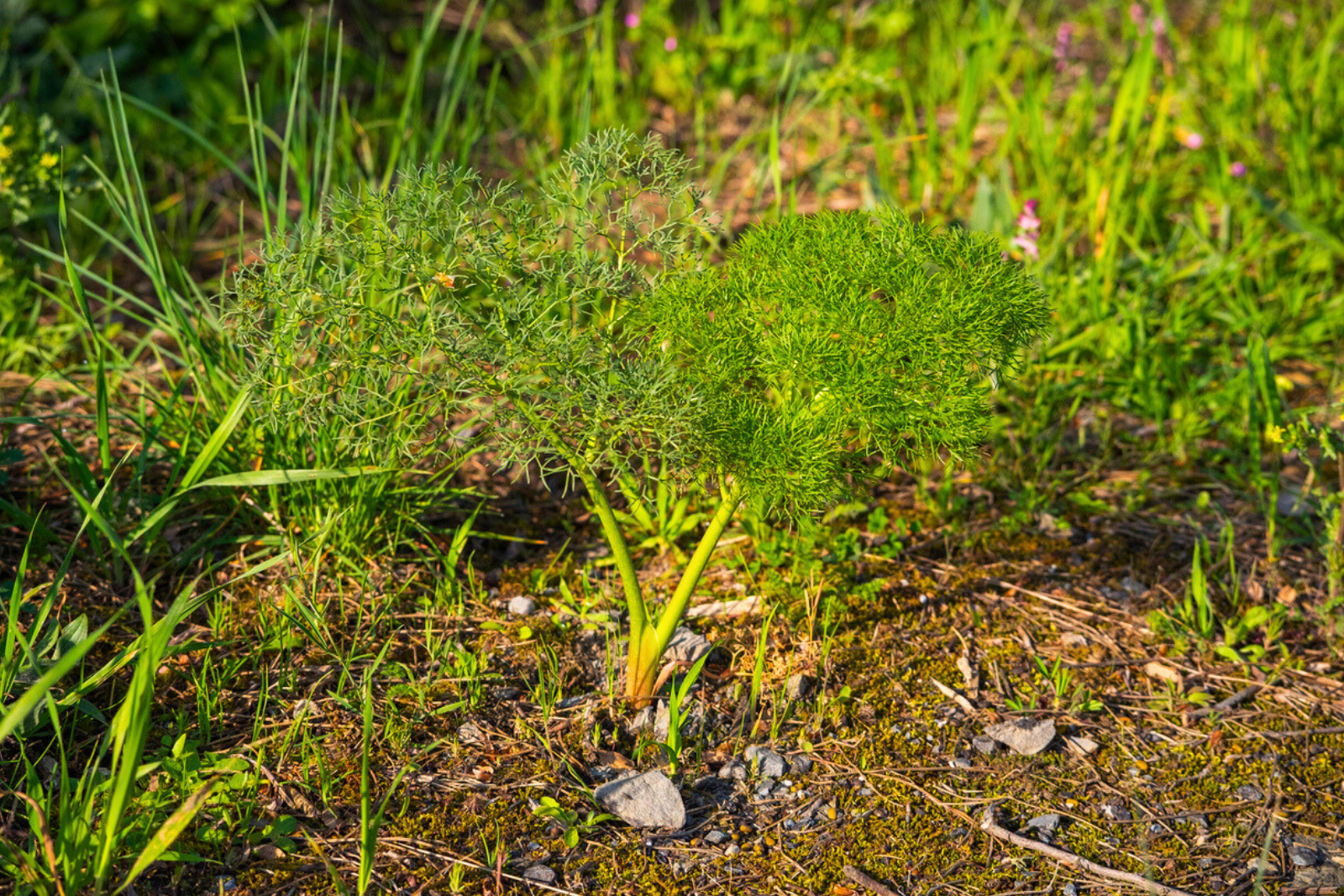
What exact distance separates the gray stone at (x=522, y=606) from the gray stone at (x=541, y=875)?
0.61 m

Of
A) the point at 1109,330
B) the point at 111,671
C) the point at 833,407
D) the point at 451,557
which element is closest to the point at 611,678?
the point at 451,557

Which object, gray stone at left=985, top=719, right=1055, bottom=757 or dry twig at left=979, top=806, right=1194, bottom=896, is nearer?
dry twig at left=979, top=806, right=1194, bottom=896

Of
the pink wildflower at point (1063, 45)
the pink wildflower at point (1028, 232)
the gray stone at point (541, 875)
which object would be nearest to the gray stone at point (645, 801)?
the gray stone at point (541, 875)

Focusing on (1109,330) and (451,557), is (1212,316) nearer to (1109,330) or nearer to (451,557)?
(1109,330)

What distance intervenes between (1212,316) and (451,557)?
222 cm

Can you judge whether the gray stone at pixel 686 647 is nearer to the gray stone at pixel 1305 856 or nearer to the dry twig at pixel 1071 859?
the dry twig at pixel 1071 859

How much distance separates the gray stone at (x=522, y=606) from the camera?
217 centimetres

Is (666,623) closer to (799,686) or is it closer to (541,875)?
(799,686)

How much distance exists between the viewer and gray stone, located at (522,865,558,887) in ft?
5.37

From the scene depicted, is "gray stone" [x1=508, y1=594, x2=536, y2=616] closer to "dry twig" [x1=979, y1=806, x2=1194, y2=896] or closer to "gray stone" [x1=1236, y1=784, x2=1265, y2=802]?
"dry twig" [x1=979, y1=806, x2=1194, y2=896]

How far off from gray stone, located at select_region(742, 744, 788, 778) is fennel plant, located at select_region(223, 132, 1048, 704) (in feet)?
1.67

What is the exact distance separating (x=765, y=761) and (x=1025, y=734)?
48 centimetres

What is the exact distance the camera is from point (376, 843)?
1682mm

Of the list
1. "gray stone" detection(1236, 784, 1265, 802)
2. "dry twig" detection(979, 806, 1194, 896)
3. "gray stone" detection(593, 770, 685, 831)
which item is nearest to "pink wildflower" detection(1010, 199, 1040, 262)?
"gray stone" detection(1236, 784, 1265, 802)
